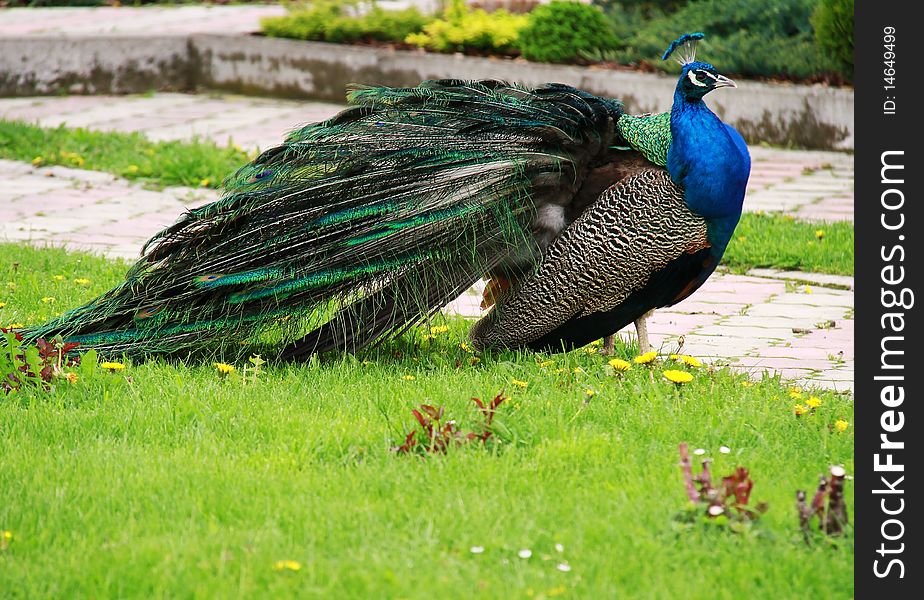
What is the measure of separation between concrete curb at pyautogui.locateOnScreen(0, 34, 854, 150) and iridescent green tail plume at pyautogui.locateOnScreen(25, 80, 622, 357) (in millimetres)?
5408

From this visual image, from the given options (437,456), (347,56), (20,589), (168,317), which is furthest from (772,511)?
(347,56)

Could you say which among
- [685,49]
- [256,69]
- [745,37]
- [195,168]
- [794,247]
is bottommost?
[794,247]

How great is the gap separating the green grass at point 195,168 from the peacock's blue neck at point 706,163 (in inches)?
82.4

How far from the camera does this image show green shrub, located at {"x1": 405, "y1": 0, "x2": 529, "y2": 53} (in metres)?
10.9

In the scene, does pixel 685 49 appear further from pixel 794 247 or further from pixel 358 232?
pixel 794 247

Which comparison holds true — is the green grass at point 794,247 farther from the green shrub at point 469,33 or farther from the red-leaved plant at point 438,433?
the green shrub at point 469,33

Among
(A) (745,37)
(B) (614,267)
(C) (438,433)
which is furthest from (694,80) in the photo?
(A) (745,37)

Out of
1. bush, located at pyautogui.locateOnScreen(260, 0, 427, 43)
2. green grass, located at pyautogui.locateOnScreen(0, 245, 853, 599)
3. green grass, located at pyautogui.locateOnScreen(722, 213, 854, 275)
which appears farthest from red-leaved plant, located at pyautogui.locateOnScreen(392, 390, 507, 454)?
bush, located at pyautogui.locateOnScreen(260, 0, 427, 43)

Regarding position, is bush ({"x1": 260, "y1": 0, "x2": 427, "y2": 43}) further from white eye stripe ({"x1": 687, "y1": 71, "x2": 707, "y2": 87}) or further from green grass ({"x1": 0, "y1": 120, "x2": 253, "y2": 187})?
white eye stripe ({"x1": 687, "y1": 71, "x2": 707, "y2": 87})

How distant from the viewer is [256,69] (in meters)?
11.5

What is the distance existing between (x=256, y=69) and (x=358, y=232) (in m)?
7.44

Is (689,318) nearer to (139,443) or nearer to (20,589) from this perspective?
(139,443)

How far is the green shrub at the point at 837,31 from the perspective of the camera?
9094 mm

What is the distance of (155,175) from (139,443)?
476 centimetres
